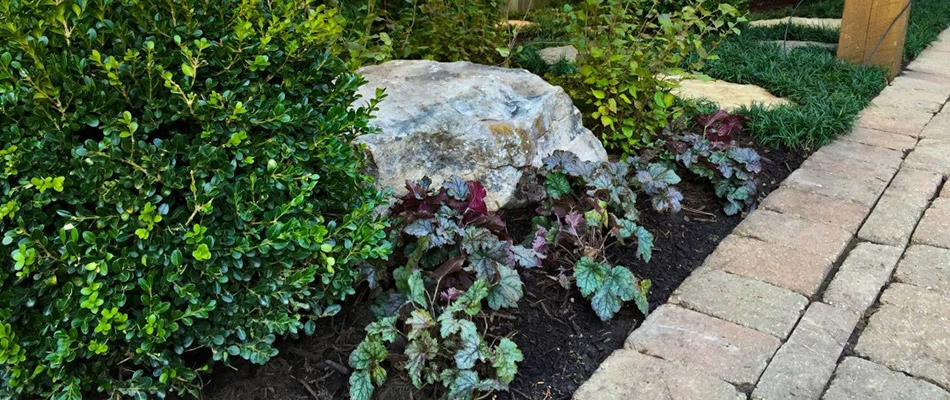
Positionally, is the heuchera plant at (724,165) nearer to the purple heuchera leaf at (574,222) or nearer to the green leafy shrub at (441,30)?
the purple heuchera leaf at (574,222)

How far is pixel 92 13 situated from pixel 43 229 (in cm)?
53

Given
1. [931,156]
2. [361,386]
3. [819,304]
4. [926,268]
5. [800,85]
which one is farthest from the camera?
[800,85]

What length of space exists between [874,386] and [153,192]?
202 centimetres

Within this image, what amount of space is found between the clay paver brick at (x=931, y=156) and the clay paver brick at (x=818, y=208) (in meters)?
0.69

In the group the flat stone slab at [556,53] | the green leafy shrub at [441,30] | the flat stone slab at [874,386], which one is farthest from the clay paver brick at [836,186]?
the flat stone slab at [556,53]

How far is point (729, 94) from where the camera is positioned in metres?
4.68

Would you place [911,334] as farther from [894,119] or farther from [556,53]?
[556,53]

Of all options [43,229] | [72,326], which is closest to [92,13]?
[43,229]

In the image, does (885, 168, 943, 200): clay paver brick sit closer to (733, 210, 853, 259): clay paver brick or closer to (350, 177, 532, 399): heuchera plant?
(733, 210, 853, 259): clay paver brick

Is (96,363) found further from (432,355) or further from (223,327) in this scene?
(432,355)

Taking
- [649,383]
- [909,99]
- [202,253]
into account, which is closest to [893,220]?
[649,383]

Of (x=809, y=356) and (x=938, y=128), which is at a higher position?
(x=809, y=356)

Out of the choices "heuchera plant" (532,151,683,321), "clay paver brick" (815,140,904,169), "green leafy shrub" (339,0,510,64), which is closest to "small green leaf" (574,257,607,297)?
"heuchera plant" (532,151,683,321)

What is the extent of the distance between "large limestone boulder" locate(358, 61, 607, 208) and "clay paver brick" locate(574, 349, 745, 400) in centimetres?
88
